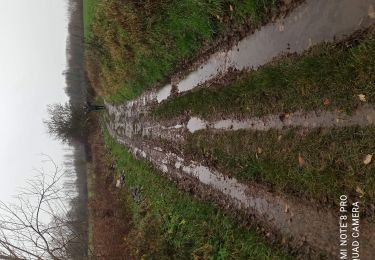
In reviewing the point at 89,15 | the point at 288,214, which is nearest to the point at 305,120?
the point at 288,214

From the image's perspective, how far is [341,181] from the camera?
6.45 metres

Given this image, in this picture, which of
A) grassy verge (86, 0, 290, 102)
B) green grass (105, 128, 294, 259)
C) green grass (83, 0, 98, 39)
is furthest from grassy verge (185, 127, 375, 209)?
green grass (83, 0, 98, 39)

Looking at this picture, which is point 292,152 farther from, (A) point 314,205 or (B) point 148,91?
A: (B) point 148,91

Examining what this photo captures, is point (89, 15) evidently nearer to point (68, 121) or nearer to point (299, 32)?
point (68, 121)

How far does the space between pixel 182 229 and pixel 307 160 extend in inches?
188

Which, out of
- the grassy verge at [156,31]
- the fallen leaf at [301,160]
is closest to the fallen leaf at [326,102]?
the fallen leaf at [301,160]

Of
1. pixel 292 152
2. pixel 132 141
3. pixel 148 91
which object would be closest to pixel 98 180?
pixel 132 141

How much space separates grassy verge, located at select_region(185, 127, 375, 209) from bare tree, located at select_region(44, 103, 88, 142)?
84.4ft

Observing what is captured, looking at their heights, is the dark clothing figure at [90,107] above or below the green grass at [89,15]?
below

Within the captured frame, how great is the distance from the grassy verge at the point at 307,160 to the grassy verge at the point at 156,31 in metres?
2.70

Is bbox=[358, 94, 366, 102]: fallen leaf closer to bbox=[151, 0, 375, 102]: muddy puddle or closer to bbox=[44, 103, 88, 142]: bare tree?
bbox=[151, 0, 375, 102]: muddy puddle

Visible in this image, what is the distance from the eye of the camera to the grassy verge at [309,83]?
6410mm

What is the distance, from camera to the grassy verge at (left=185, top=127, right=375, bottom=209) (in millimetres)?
6207

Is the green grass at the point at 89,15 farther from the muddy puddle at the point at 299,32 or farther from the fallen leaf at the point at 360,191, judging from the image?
the fallen leaf at the point at 360,191
